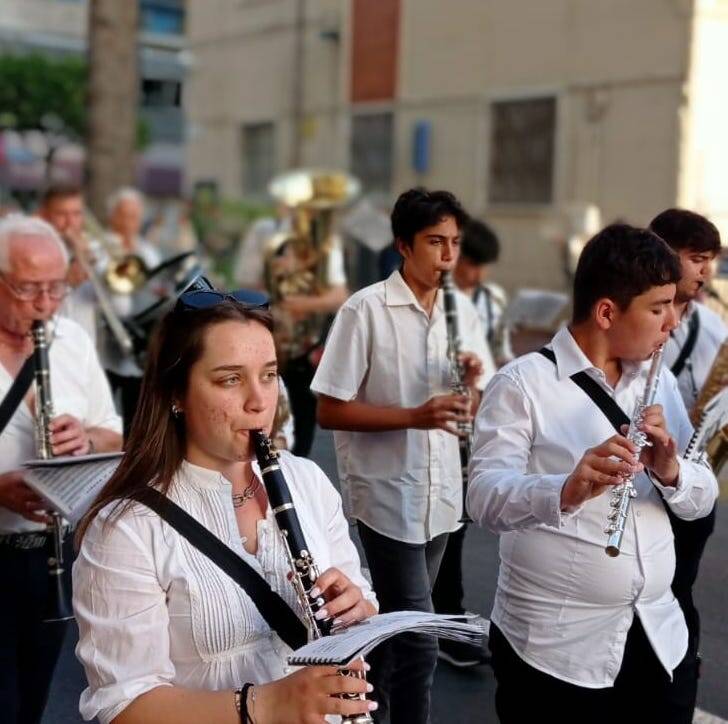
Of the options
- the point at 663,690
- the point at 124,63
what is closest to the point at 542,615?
the point at 663,690

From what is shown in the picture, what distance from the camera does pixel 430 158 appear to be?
888 inches

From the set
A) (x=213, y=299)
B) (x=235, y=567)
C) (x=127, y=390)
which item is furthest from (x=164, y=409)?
(x=127, y=390)

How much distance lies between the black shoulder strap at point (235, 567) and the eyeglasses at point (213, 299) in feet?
1.15

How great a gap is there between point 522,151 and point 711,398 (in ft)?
56.7

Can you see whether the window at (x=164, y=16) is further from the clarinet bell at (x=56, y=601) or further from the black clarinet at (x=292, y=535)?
the black clarinet at (x=292, y=535)

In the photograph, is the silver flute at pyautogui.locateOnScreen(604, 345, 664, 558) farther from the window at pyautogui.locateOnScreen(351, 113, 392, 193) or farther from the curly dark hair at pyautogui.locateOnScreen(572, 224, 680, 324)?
the window at pyautogui.locateOnScreen(351, 113, 392, 193)

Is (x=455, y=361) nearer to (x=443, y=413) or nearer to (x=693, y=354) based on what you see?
(x=443, y=413)

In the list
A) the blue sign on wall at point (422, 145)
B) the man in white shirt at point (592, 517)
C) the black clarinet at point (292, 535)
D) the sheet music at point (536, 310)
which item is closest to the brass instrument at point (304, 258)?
the sheet music at point (536, 310)

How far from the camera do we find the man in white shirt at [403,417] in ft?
12.5

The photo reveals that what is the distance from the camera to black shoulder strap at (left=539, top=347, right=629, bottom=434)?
2893 millimetres

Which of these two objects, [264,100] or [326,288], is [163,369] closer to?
[326,288]

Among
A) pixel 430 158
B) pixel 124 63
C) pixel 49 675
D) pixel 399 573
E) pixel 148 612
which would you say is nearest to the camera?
pixel 148 612

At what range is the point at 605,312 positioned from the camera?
2.90 meters

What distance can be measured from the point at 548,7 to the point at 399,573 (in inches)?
670
